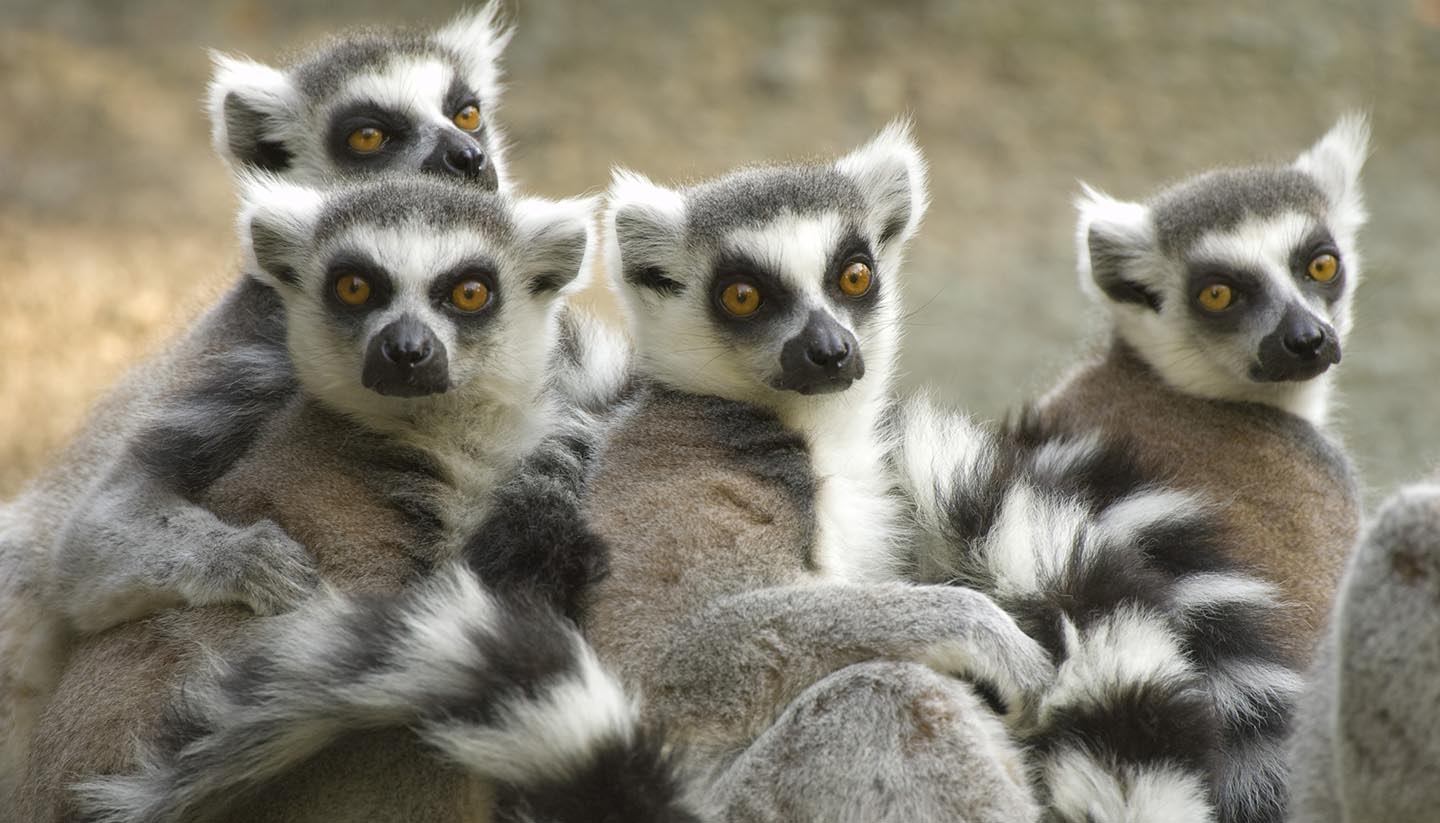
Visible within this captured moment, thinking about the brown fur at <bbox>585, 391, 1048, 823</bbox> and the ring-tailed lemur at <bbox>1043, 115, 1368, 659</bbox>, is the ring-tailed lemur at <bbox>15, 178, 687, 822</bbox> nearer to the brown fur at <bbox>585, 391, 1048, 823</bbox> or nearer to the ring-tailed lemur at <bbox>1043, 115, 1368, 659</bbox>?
the brown fur at <bbox>585, 391, 1048, 823</bbox>

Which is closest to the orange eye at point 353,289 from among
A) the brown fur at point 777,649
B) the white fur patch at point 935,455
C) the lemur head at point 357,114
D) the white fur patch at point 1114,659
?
the brown fur at point 777,649

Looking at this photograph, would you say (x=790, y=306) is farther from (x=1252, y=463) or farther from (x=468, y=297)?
(x=1252, y=463)

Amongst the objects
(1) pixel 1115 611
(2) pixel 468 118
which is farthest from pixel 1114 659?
(2) pixel 468 118

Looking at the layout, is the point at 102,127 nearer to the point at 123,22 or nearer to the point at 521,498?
the point at 123,22

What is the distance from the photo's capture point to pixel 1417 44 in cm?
927

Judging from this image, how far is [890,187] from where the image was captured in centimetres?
419

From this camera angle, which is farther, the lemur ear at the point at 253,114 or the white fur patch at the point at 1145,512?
the lemur ear at the point at 253,114

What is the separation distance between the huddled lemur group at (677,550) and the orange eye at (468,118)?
0.14m

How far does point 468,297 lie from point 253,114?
1.45m

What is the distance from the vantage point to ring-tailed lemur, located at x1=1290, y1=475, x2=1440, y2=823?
2646 mm

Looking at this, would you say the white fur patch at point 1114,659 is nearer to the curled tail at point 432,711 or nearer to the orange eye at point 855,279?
the curled tail at point 432,711

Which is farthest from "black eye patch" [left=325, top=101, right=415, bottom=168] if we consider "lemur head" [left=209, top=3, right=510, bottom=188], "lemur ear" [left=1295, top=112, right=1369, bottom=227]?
"lemur ear" [left=1295, top=112, right=1369, bottom=227]

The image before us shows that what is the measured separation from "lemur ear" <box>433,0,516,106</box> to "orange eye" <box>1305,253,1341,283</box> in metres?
2.64

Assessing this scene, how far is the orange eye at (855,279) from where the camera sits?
3940 mm
